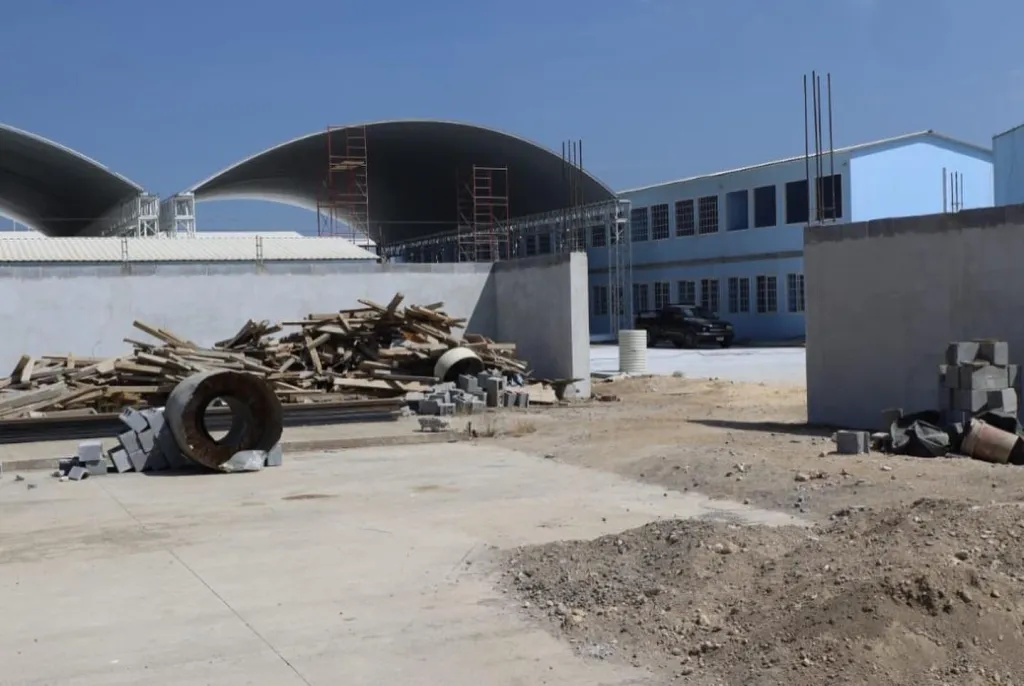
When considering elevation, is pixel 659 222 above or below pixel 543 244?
above

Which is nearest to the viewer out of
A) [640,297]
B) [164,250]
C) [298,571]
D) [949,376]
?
[298,571]

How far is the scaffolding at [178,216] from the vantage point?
4303 centimetres

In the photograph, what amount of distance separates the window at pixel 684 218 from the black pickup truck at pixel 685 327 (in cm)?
600

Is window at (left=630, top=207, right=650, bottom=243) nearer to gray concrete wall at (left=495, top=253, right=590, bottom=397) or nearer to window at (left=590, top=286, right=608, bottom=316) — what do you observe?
window at (left=590, top=286, right=608, bottom=316)

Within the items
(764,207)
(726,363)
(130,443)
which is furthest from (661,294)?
(130,443)

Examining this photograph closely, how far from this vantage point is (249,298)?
2525 centimetres

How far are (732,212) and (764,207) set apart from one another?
202 centimetres

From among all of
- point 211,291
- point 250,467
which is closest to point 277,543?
point 250,467

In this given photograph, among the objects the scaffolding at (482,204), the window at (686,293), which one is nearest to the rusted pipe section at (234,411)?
the scaffolding at (482,204)

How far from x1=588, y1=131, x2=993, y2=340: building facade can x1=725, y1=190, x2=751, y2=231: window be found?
45 millimetres

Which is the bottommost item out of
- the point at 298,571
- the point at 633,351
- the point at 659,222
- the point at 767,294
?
the point at 298,571

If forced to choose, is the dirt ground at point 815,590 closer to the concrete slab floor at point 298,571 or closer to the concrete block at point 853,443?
the concrete slab floor at point 298,571

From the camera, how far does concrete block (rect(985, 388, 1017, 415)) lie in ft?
45.2

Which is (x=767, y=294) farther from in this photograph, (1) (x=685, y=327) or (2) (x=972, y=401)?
(2) (x=972, y=401)
